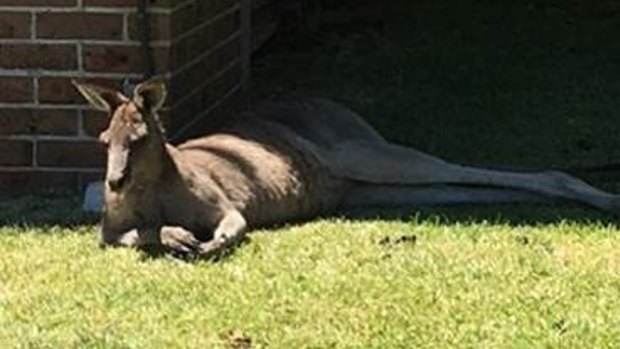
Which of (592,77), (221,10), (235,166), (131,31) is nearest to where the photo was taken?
(235,166)

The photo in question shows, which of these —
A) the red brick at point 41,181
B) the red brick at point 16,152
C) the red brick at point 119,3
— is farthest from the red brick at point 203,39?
the red brick at point 16,152

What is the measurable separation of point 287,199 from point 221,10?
2165 mm

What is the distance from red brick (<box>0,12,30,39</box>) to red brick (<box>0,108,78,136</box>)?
0.36m

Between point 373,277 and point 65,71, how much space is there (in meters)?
2.20

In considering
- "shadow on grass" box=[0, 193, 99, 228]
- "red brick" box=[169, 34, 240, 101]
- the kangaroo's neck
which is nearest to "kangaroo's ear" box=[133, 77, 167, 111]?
the kangaroo's neck

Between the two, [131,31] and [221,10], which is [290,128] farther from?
[221,10]

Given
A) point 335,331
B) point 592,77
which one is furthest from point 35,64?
point 592,77

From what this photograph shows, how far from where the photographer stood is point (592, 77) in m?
11.3

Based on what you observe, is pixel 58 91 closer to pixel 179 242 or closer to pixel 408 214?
pixel 179 242

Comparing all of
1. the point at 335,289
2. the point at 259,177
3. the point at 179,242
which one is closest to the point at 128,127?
the point at 179,242

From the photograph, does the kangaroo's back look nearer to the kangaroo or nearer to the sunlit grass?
the kangaroo

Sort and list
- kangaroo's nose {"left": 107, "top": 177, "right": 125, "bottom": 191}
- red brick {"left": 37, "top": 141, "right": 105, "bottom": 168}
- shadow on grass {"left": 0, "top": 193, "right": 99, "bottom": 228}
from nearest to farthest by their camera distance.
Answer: kangaroo's nose {"left": 107, "top": 177, "right": 125, "bottom": 191}, shadow on grass {"left": 0, "top": 193, "right": 99, "bottom": 228}, red brick {"left": 37, "top": 141, "right": 105, "bottom": 168}

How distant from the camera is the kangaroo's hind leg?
768cm

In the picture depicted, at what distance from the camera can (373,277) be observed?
6.34 metres
